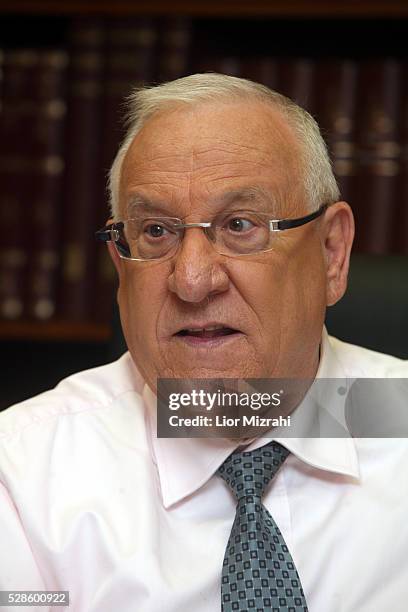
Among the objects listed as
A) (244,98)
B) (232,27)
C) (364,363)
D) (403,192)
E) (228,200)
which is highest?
(232,27)

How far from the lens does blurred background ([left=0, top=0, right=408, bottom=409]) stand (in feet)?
6.35

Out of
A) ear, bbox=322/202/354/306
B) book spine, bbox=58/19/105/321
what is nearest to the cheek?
ear, bbox=322/202/354/306

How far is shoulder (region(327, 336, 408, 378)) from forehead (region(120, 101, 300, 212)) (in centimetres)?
23

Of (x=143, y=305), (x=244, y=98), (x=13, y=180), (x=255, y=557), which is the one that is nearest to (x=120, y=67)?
(x=13, y=180)

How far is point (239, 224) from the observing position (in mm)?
1001

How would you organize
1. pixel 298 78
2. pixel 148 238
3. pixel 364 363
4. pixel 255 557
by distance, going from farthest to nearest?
pixel 298 78 → pixel 364 363 → pixel 148 238 → pixel 255 557

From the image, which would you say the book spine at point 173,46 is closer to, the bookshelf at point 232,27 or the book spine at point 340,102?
the bookshelf at point 232,27

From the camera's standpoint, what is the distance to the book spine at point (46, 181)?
1979mm

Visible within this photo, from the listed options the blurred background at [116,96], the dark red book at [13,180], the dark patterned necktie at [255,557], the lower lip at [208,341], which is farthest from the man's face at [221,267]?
the dark red book at [13,180]

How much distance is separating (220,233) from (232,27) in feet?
3.75

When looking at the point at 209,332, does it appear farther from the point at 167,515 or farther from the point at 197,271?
the point at 167,515

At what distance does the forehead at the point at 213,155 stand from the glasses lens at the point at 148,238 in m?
0.02

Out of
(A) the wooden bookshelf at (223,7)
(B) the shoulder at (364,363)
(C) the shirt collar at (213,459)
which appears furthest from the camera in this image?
(A) the wooden bookshelf at (223,7)

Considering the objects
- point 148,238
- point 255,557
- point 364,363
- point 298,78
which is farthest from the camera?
point 298,78
